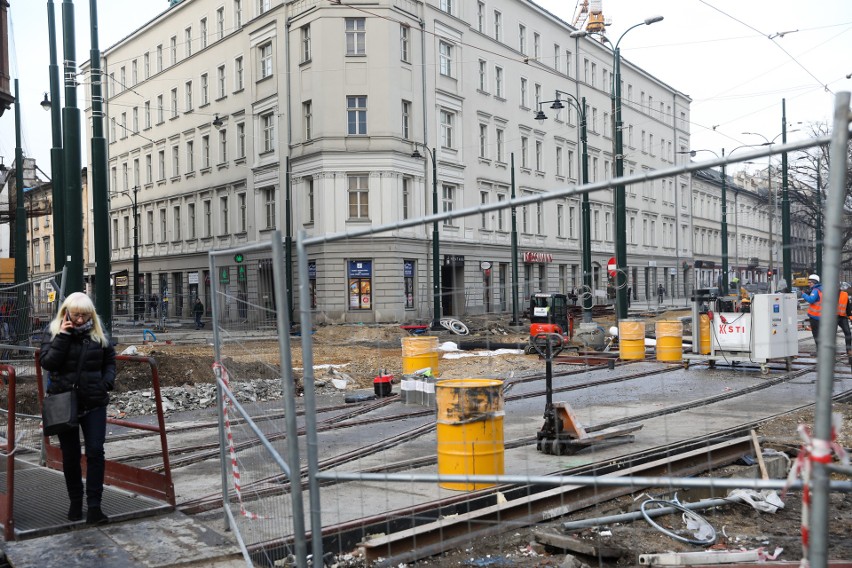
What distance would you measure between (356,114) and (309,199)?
15.3 feet

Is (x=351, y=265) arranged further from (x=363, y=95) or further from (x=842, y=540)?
(x=363, y=95)

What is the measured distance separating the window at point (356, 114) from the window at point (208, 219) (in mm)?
13608

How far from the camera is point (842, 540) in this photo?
5688 mm

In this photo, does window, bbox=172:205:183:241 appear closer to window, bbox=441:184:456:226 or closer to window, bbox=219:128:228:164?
→ window, bbox=219:128:228:164

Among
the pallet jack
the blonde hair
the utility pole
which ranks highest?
the utility pole

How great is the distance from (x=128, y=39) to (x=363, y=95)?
25.8 metres

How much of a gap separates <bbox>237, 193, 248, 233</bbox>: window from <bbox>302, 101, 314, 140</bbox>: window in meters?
7.12

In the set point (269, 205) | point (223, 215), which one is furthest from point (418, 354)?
point (223, 215)

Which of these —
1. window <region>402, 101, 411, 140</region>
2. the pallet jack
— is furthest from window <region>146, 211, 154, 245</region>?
the pallet jack

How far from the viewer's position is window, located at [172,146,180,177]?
51156 mm

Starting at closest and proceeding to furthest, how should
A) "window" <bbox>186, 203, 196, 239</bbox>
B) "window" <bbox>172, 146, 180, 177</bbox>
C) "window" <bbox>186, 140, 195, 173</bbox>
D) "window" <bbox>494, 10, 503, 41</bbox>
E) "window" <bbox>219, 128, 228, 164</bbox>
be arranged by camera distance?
"window" <bbox>219, 128, 228, 164</bbox>
"window" <bbox>494, 10, 503, 41</bbox>
"window" <bbox>186, 140, 195, 173</bbox>
"window" <bbox>186, 203, 196, 239</bbox>
"window" <bbox>172, 146, 180, 177</bbox>

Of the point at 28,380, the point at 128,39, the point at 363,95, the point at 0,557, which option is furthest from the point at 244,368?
the point at 128,39

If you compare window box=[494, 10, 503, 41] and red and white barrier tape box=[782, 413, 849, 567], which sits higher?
window box=[494, 10, 503, 41]

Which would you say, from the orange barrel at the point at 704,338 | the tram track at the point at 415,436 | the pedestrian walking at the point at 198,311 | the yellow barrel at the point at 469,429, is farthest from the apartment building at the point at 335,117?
the yellow barrel at the point at 469,429
